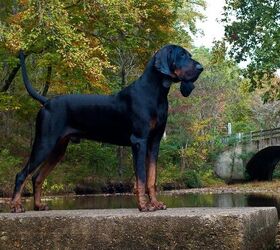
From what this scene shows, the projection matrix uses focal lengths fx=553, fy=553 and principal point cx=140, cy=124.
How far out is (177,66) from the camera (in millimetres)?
5734

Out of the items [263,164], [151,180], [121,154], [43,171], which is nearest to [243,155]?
[263,164]

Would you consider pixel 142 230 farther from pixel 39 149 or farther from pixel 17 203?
pixel 17 203

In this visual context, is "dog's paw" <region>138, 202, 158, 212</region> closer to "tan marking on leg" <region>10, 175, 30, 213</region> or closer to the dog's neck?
the dog's neck

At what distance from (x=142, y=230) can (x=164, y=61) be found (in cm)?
176

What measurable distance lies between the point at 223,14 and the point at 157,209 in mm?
26892

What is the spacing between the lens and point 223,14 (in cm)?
3128

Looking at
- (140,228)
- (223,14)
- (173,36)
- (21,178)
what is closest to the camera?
(140,228)

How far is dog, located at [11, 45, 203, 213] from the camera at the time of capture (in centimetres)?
567

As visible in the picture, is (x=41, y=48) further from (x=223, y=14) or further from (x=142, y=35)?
(x=223, y=14)

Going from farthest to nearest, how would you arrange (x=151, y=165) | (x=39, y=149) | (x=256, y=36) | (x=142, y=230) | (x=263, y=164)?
(x=263, y=164) < (x=256, y=36) < (x=39, y=149) < (x=151, y=165) < (x=142, y=230)

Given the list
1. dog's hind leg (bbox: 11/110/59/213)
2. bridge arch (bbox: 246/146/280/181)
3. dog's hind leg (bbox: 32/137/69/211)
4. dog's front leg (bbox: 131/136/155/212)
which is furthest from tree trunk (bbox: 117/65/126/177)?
dog's front leg (bbox: 131/136/155/212)

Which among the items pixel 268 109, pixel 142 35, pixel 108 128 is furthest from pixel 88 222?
pixel 268 109

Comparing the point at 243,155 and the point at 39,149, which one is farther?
the point at 243,155

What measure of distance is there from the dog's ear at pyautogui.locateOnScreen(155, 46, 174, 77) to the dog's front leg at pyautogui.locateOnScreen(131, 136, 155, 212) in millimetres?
754
